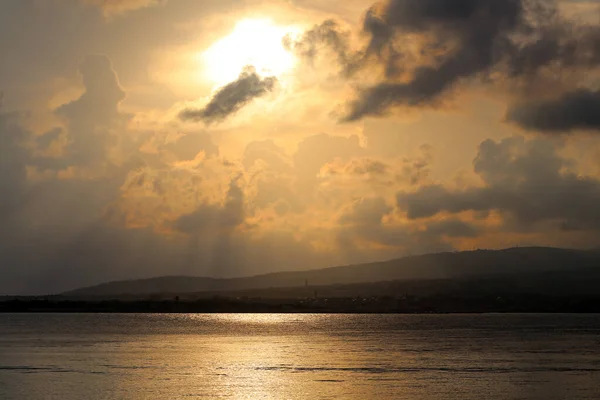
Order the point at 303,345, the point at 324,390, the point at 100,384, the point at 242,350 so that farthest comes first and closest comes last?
the point at 303,345 → the point at 242,350 → the point at 100,384 → the point at 324,390

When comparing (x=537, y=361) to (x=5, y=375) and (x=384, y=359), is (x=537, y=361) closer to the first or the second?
(x=384, y=359)

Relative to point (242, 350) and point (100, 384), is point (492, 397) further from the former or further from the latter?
point (242, 350)

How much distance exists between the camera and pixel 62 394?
62.2m

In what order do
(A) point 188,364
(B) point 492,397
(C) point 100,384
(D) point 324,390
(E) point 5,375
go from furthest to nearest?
(A) point 188,364, (E) point 5,375, (C) point 100,384, (D) point 324,390, (B) point 492,397

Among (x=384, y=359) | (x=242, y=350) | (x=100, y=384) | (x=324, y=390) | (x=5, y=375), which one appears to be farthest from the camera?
(x=242, y=350)

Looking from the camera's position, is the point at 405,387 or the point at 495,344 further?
the point at 495,344

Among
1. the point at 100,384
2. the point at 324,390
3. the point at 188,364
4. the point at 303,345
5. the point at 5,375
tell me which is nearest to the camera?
the point at 324,390

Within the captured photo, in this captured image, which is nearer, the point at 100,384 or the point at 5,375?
the point at 100,384

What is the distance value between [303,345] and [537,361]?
45480 millimetres

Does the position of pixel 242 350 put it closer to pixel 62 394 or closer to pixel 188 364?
pixel 188 364

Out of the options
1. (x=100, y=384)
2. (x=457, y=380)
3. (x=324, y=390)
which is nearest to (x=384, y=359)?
(x=457, y=380)

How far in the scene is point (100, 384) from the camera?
68750mm

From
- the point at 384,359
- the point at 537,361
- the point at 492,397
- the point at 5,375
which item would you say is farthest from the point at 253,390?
the point at 537,361

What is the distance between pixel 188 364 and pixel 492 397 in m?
39.7
